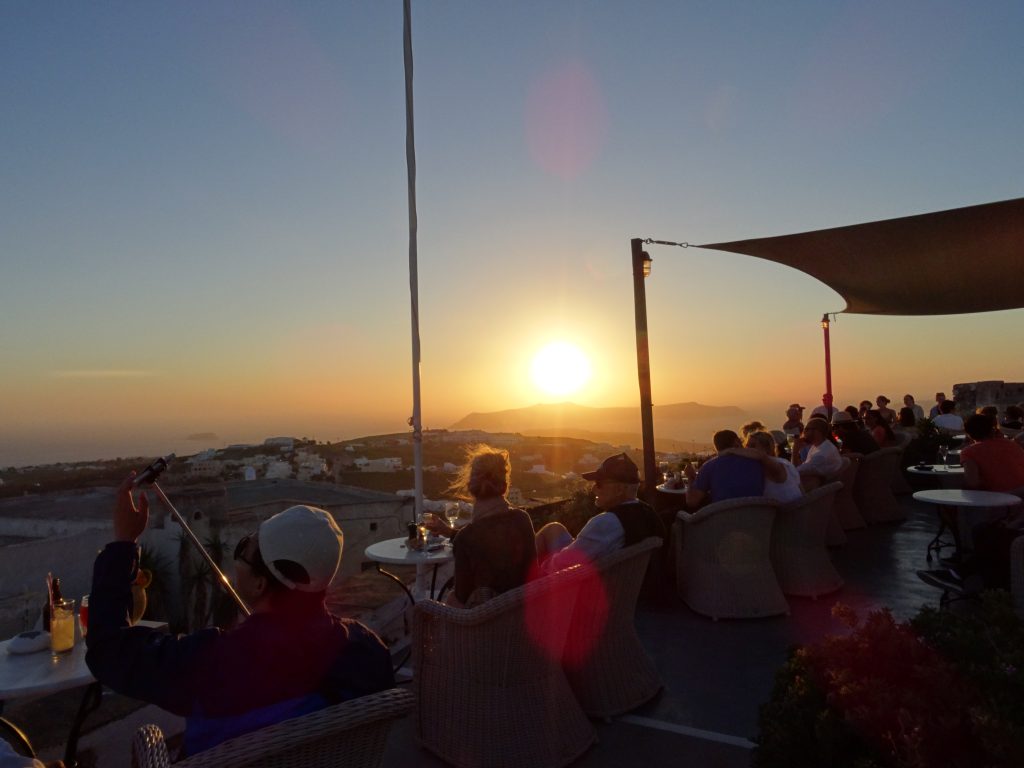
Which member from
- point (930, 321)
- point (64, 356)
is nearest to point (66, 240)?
point (930, 321)

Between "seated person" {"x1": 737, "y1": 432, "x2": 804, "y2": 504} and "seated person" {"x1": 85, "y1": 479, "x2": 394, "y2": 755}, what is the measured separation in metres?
3.42

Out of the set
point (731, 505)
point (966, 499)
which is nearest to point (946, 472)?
point (966, 499)

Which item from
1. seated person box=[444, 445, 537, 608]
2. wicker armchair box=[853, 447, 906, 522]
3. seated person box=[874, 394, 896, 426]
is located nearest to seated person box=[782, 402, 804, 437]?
seated person box=[874, 394, 896, 426]

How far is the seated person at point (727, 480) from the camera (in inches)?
170

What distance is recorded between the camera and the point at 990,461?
4496mm

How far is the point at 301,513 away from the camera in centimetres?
146

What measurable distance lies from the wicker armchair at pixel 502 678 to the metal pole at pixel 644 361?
13.2 feet

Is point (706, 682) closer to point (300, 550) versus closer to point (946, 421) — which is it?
point (300, 550)

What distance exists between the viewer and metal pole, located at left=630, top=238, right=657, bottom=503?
640 cm

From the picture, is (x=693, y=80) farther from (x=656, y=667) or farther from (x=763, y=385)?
(x=763, y=385)

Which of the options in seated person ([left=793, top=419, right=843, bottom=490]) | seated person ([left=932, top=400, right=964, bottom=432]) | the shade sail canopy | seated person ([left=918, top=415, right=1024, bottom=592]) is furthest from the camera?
seated person ([left=932, top=400, right=964, bottom=432])

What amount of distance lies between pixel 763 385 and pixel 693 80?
33507mm

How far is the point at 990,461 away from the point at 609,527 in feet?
10.2

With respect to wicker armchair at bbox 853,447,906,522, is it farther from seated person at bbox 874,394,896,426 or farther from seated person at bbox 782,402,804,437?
seated person at bbox 874,394,896,426
